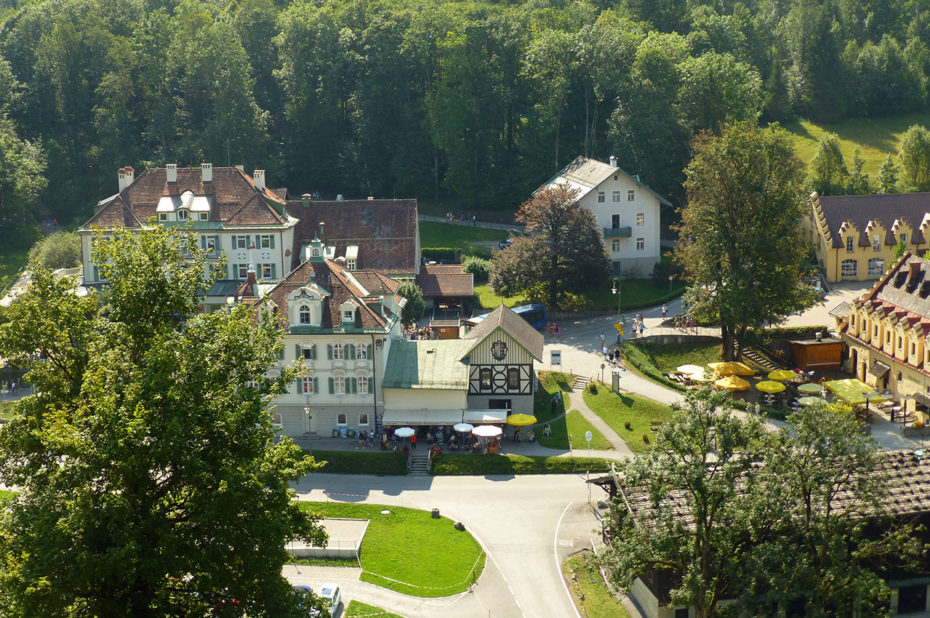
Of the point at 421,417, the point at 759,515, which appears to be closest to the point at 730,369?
the point at 421,417

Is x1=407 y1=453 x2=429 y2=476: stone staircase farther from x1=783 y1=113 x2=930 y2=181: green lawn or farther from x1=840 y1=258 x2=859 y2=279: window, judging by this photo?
x1=783 y1=113 x2=930 y2=181: green lawn

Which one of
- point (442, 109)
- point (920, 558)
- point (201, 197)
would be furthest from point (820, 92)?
point (920, 558)

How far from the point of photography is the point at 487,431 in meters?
62.1

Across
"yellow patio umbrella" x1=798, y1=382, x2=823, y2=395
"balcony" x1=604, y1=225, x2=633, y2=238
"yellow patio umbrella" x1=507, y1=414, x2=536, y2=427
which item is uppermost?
"balcony" x1=604, y1=225, x2=633, y2=238

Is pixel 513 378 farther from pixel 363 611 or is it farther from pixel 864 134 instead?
pixel 864 134

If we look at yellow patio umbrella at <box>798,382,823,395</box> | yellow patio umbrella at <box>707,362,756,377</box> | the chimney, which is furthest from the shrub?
yellow patio umbrella at <box>798,382,823,395</box>

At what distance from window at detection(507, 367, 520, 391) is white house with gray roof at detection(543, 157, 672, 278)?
92.8 feet

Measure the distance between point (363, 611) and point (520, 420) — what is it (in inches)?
772

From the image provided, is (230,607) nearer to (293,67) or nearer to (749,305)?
(749,305)

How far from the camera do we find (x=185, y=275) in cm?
3534

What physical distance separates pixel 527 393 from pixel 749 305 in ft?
53.8

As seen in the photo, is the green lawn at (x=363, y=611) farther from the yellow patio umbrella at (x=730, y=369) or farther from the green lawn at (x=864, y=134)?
the green lawn at (x=864, y=134)

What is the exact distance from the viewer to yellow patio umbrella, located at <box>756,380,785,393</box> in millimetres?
66688

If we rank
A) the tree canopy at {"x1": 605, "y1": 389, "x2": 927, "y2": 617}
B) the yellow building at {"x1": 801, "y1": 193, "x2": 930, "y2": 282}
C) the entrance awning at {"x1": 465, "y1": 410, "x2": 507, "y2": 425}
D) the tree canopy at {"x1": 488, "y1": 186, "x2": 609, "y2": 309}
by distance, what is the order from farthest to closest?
1. the yellow building at {"x1": 801, "y1": 193, "x2": 930, "y2": 282}
2. the tree canopy at {"x1": 488, "y1": 186, "x2": 609, "y2": 309}
3. the entrance awning at {"x1": 465, "y1": 410, "x2": 507, "y2": 425}
4. the tree canopy at {"x1": 605, "y1": 389, "x2": 927, "y2": 617}
